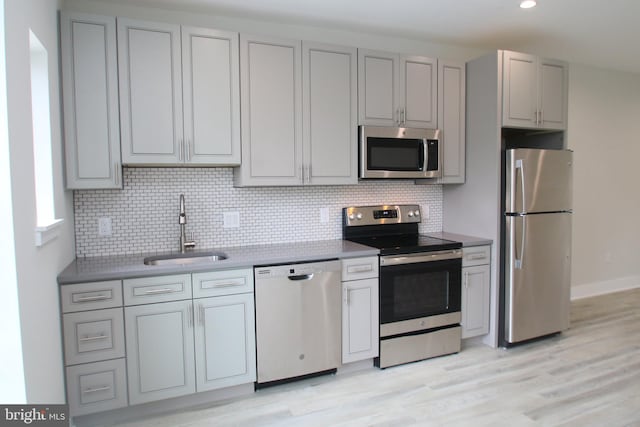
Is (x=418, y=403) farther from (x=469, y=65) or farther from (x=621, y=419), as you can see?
(x=469, y=65)

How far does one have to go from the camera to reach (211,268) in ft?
7.70

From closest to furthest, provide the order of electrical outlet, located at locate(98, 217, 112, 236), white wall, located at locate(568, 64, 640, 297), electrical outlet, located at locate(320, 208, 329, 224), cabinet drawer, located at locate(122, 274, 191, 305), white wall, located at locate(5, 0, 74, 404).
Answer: white wall, located at locate(5, 0, 74, 404), cabinet drawer, located at locate(122, 274, 191, 305), electrical outlet, located at locate(98, 217, 112, 236), electrical outlet, located at locate(320, 208, 329, 224), white wall, located at locate(568, 64, 640, 297)

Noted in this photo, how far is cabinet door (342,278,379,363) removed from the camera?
8.95 ft

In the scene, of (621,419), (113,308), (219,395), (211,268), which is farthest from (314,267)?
(621,419)

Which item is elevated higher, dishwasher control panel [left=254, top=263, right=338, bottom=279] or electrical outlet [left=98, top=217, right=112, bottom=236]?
electrical outlet [left=98, top=217, right=112, bottom=236]

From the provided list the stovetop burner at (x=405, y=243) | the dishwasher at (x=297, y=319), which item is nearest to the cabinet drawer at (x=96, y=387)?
the dishwasher at (x=297, y=319)

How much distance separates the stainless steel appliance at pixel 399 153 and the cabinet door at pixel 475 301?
33.1 inches

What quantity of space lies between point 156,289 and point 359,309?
133cm

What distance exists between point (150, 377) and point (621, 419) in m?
2.69

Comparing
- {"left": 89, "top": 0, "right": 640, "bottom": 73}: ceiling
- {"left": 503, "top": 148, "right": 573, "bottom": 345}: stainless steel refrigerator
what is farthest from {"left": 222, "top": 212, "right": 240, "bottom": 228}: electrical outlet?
{"left": 503, "top": 148, "right": 573, "bottom": 345}: stainless steel refrigerator

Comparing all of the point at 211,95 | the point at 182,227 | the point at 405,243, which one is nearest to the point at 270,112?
the point at 211,95

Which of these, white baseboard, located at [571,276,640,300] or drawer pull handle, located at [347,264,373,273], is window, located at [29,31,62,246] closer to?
drawer pull handle, located at [347,264,373,273]

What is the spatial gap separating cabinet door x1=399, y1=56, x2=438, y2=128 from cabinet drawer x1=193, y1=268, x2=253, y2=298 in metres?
1.72

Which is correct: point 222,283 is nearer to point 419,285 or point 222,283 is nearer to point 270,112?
point 270,112
